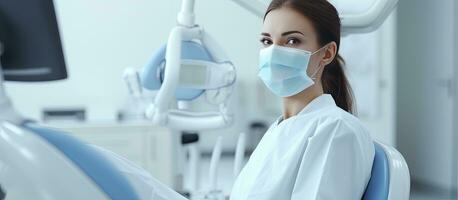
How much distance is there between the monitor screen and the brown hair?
2.01 feet

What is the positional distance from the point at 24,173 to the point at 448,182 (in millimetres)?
3964

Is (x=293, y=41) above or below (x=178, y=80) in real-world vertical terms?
above

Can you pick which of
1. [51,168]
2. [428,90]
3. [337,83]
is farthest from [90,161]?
[428,90]

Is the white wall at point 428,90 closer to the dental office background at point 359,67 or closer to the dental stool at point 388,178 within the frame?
the dental office background at point 359,67

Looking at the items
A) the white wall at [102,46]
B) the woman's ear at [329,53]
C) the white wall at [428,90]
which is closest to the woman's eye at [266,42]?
the woman's ear at [329,53]

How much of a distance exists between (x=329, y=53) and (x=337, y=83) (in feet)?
0.43

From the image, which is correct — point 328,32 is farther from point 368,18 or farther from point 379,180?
point 379,180

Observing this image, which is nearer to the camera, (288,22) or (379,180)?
(379,180)

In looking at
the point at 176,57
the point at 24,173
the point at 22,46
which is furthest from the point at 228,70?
the point at 24,173

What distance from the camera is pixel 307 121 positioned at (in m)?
1.13

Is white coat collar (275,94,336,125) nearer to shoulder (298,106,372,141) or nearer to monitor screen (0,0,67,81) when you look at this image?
shoulder (298,106,372,141)

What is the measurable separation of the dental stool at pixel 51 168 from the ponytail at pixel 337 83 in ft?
2.55

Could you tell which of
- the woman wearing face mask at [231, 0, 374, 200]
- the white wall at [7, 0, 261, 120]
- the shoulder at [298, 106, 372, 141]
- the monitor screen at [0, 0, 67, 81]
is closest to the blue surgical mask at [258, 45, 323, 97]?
the woman wearing face mask at [231, 0, 374, 200]

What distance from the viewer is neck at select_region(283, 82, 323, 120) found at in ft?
4.03
